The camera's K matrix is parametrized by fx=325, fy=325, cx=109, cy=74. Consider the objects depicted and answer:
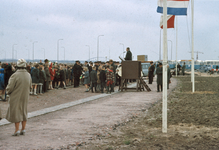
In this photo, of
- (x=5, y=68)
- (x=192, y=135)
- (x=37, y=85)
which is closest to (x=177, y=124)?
(x=192, y=135)

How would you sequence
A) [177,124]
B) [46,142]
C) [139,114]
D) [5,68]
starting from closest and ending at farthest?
[46,142] < [177,124] < [139,114] < [5,68]

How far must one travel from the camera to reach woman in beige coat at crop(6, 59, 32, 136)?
26.4 ft

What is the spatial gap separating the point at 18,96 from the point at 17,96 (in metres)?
0.02

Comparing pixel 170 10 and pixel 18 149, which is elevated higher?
pixel 170 10

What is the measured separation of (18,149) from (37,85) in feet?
45.1

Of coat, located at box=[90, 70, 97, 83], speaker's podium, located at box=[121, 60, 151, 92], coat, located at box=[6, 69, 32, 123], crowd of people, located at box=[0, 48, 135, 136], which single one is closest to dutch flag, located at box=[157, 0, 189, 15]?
crowd of people, located at box=[0, 48, 135, 136]

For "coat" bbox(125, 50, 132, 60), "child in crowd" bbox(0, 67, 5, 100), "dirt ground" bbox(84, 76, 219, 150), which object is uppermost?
"coat" bbox(125, 50, 132, 60)

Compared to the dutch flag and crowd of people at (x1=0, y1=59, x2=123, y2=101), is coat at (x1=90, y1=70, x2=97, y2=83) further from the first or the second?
the dutch flag

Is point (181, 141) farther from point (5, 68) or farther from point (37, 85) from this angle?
point (37, 85)

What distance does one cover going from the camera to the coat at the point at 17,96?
805 cm

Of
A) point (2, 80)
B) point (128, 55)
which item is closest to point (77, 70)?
point (128, 55)

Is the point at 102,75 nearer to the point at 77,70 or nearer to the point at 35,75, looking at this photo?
the point at 35,75

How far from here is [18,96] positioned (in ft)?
26.7

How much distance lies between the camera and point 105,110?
1297 centimetres
